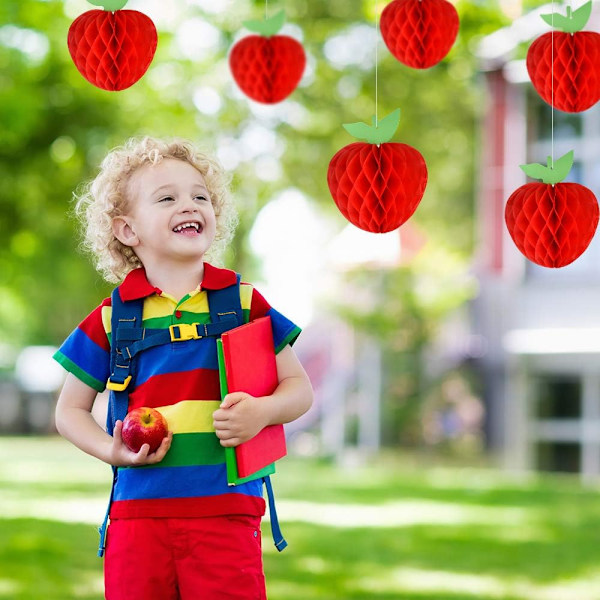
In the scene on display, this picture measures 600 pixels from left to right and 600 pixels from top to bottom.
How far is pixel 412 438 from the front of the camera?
48.3 ft

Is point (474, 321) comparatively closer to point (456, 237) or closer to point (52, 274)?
point (52, 274)

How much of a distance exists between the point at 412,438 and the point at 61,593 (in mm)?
9465

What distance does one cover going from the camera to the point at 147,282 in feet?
7.92

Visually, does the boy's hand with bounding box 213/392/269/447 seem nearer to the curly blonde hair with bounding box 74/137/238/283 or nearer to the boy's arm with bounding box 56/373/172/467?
the boy's arm with bounding box 56/373/172/467

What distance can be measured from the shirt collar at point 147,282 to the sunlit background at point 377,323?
3.54 meters

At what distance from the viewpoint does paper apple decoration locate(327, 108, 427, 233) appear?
233 centimetres

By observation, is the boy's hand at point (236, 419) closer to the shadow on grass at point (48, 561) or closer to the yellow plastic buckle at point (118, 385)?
the yellow plastic buckle at point (118, 385)

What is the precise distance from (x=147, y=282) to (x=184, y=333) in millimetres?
155

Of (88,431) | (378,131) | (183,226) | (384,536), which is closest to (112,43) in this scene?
(183,226)

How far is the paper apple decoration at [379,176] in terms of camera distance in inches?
91.6

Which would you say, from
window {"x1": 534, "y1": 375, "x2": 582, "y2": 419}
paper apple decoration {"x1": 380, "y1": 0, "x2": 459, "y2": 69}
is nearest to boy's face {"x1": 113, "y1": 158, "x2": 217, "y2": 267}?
paper apple decoration {"x1": 380, "y1": 0, "x2": 459, "y2": 69}

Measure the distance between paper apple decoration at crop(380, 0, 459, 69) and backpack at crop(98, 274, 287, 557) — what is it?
0.81 meters

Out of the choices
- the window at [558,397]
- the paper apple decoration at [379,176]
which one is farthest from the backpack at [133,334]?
the window at [558,397]

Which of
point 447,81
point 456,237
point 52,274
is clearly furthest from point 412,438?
point 456,237
